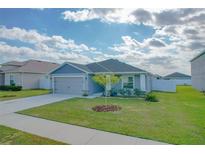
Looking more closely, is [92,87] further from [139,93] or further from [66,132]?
[66,132]

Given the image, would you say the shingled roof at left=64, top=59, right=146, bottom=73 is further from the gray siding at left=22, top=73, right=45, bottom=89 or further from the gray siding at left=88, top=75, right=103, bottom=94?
the gray siding at left=22, top=73, right=45, bottom=89

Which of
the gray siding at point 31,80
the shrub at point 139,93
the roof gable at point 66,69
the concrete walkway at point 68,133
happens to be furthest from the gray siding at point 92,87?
the gray siding at point 31,80

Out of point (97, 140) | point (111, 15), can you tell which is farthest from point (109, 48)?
point (97, 140)

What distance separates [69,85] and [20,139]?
13.1 m

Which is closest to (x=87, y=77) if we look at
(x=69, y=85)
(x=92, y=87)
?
(x=92, y=87)

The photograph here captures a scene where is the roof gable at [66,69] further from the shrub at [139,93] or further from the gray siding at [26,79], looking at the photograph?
the gray siding at [26,79]

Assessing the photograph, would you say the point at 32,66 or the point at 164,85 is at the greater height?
the point at 32,66

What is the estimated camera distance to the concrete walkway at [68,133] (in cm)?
536

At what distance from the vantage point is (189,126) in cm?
675

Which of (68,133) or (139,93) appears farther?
Result: (139,93)

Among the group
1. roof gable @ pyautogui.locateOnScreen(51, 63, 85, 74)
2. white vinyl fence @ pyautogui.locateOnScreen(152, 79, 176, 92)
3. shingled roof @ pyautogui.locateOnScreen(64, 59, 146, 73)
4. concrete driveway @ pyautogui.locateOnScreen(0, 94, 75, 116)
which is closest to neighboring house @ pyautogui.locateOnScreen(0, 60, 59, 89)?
roof gable @ pyautogui.locateOnScreen(51, 63, 85, 74)

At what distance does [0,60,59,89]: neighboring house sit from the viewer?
25375 millimetres

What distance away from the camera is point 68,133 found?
612cm
